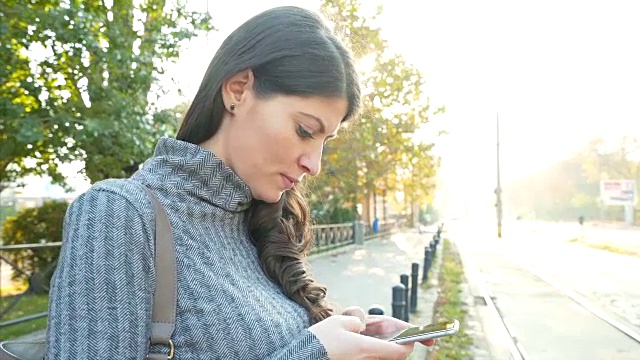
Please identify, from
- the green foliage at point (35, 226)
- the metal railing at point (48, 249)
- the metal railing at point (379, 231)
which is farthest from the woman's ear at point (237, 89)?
the metal railing at point (379, 231)

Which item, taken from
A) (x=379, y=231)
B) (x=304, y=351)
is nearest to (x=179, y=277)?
(x=304, y=351)

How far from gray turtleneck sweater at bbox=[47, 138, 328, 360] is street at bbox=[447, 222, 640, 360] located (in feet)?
17.3

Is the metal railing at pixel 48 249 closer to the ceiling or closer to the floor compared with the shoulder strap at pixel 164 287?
closer to the floor

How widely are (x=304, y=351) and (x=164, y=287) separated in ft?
1.08

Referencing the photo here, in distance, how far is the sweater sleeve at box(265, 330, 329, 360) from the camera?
4.15 feet

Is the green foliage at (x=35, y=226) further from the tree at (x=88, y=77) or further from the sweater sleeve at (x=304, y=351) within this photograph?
the sweater sleeve at (x=304, y=351)

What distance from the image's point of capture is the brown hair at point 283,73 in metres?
1.54

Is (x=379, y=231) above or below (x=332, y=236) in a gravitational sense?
below

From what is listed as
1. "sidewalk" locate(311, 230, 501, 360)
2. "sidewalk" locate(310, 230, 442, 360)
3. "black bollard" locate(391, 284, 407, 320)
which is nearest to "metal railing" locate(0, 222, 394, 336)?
"sidewalk" locate(310, 230, 442, 360)

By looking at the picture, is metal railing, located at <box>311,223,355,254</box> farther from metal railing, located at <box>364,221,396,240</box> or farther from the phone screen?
Answer: the phone screen

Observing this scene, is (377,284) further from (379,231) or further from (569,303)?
(379,231)

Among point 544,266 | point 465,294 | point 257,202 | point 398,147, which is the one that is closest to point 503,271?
point 544,266

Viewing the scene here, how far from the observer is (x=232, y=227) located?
1.64 meters

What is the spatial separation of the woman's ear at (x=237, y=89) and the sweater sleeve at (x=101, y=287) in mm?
477
